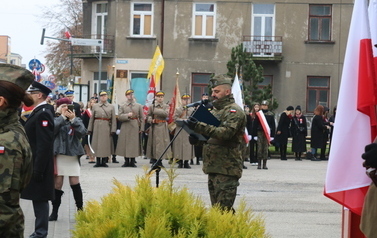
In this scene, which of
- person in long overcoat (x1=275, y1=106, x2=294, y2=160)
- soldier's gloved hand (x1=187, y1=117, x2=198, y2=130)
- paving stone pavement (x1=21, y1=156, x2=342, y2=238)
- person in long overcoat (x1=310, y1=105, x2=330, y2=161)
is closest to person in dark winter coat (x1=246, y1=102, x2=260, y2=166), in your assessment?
paving stone pavement (x1=21, y1=156, x2=342, y2=238)

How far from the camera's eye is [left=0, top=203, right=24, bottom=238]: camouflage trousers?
4707 mm

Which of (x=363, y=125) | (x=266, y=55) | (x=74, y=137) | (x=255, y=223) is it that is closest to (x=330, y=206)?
(x=74, y=137)

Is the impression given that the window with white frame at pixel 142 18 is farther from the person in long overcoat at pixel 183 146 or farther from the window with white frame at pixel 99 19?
the person in long overcoat at pixel 183 146

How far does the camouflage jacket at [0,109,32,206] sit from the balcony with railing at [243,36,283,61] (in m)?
37.1

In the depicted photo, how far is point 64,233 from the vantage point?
10227mm

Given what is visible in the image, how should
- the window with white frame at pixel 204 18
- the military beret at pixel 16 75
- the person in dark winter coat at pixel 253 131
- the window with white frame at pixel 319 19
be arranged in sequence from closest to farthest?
the military beret at pixel 16 75 < the person in dark winter coat at pixel 253 131 < the window with white frame at pixel 319 19 < the window with white frame at pixel 204 18

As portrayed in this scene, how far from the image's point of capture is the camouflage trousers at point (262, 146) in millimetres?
23364

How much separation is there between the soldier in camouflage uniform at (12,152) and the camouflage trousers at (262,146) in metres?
18.6

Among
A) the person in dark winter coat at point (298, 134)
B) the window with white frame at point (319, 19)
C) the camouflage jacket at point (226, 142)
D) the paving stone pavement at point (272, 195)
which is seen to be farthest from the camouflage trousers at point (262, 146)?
the window with white frame at point (319, 19)

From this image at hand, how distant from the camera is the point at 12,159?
4.75 metres

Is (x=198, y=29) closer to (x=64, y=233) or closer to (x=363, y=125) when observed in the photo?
(x=64, y=233)

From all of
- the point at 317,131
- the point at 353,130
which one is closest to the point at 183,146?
the point at 317,131

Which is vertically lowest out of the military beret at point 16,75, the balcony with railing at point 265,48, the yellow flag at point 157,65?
the military beret at point 16,75

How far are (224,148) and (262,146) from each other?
1472cm
